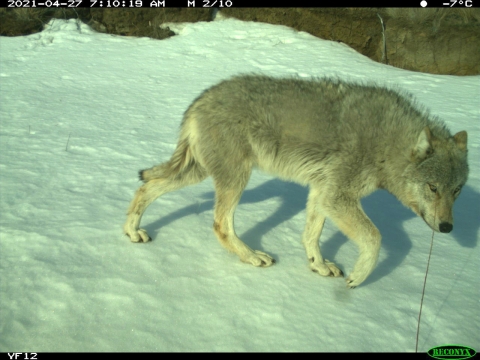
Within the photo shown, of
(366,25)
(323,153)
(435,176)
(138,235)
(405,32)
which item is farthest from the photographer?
(366,25)

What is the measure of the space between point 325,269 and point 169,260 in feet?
4.59

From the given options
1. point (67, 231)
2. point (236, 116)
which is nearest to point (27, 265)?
point (67, 231)

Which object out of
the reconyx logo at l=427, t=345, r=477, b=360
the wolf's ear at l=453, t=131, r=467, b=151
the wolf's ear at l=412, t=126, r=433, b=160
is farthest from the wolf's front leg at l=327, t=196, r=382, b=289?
the wolf's ear at l=453, t=131, r=467, b=151

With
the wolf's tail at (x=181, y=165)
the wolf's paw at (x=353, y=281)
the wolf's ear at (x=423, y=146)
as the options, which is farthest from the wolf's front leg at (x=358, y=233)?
the wolf's tail at (x=181, y=165)

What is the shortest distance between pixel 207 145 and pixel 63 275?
5.29ft

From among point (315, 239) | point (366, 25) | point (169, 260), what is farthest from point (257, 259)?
point (366, 25)

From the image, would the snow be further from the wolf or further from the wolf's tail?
the wolf's tail

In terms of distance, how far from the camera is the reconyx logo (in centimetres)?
326

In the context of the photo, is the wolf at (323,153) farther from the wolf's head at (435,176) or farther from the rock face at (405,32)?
the rock face at (405,32)

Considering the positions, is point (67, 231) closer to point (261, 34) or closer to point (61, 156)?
point (61, 156)

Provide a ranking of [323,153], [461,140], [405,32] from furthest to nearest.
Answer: [405,32] < [461,140] < [323,153]

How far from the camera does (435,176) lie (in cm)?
406

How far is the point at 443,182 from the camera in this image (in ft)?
13.3

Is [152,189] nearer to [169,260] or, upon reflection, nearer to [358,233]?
[169,260]
